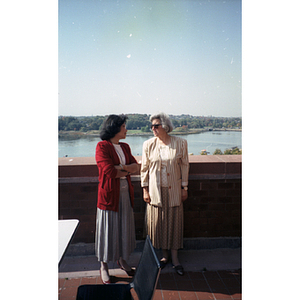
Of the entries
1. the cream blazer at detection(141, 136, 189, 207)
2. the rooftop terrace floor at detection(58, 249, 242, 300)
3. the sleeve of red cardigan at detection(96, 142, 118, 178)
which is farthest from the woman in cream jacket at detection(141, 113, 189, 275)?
the sleeve of red cardigan at detection(96, 142, 118, 178)

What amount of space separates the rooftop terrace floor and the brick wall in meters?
0.23

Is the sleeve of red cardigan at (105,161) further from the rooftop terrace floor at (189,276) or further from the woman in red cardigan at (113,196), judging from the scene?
the rooftop terrace floor at (189,276)

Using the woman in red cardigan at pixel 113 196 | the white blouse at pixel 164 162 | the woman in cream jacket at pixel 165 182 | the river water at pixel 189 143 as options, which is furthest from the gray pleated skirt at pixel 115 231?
the river water at pixel 189 143

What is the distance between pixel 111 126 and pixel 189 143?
98 cm

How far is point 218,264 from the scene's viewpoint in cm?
285

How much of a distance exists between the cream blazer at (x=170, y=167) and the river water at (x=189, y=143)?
0.27 m

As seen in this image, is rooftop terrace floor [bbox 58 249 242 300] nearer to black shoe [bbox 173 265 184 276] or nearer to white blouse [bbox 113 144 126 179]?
black shoe [bbox 173 265 184 276]

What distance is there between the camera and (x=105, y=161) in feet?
7.85

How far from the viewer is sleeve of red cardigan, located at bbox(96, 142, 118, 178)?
2389 millimetres

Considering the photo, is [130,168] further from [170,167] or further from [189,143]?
[189,143]

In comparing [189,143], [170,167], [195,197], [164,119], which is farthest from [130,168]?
[195,197]

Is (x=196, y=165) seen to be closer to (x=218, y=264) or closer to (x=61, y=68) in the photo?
(x=218, y=264)
